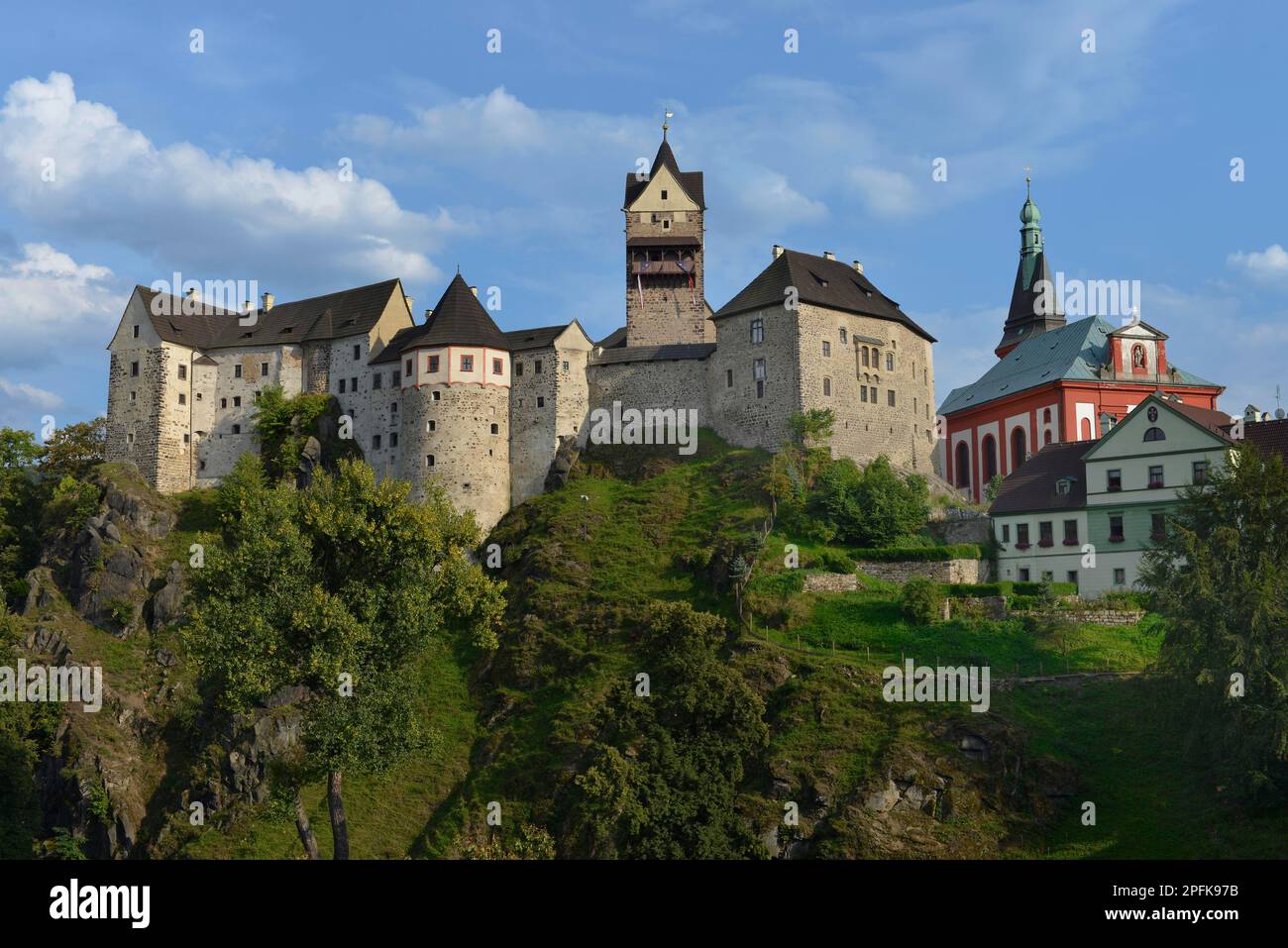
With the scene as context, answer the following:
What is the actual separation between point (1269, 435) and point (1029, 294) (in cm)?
5660

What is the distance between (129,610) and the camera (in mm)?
75062

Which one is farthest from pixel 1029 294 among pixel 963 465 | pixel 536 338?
pixel 536 338

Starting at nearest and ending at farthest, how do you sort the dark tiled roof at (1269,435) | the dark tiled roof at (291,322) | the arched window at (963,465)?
the dark tiled roof at (1269,435), the dark tiled roof at (291,322), the arched window at (963,465)

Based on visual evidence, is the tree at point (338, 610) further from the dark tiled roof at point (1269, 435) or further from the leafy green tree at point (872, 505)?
the dark tiled roof at point (1269, 435)

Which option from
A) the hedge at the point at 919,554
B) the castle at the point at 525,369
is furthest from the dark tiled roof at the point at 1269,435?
the castle at the point at 525,369

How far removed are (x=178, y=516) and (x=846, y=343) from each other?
43.6 metres

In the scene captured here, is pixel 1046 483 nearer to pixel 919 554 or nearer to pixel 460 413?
pixel 919 554

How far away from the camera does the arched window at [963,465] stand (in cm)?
9569

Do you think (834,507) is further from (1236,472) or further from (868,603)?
(1236,472)

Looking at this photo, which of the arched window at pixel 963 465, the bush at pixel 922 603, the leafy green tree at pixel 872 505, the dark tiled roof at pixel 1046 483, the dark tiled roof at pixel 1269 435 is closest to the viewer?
the bush at pixel 922 603

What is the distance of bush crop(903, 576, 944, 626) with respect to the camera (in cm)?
6031

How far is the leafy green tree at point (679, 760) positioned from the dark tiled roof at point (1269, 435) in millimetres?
30336

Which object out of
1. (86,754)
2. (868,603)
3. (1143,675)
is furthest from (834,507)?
(86,754)

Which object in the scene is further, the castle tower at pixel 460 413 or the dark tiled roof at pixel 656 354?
the dark tiled roof at pixel 656 354
